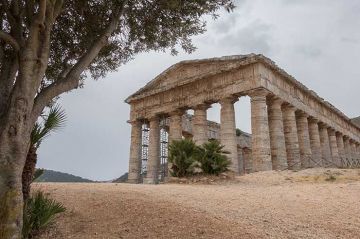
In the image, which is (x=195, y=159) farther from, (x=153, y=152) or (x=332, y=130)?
(x=332, y=130)

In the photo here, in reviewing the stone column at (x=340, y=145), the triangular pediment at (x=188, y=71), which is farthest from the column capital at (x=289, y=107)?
the stone column at (x=340, y=145)

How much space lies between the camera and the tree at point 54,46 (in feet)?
17.1

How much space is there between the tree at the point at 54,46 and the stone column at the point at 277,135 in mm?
13191

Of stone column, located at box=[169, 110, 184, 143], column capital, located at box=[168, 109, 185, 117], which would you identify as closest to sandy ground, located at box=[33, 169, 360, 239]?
stone column, located at box=[169, 110, 184, 143]

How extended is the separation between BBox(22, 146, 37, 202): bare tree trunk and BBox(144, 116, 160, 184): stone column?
2066cm

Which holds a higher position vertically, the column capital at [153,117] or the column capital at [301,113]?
the column capital at [153,117]

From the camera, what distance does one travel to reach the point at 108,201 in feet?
26.9

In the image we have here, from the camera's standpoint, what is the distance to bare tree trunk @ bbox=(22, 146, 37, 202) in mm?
5641

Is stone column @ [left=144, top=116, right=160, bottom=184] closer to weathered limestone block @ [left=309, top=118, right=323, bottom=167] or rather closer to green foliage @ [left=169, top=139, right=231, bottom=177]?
green foliage @ [left=169, top=139, right=231, bottom=177]

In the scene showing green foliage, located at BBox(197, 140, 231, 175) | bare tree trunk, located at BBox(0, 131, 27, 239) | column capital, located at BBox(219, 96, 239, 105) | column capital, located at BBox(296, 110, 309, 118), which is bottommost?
bare tree trunk, located at BBox(0, 131, 27, 239)

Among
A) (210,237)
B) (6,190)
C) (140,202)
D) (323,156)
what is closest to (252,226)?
(210,237)

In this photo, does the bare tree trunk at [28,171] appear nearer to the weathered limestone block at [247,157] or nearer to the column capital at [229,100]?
the column capital at [229,100]

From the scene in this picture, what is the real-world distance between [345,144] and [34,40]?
3826cm

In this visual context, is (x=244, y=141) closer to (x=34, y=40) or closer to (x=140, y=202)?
(x=140, y=202)
